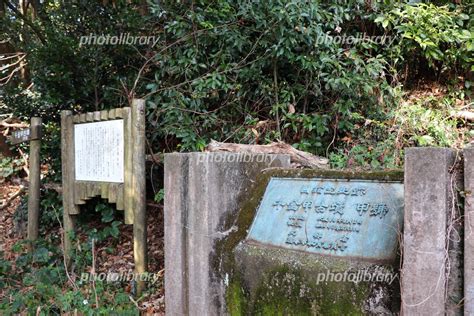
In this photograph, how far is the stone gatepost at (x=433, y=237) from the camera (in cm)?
204

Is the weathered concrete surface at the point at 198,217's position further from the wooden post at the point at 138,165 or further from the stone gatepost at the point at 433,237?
the stone gatepost at the point at 433,237

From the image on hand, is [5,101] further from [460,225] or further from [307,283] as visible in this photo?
[460,225]

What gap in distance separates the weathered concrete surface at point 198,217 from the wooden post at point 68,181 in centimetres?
188

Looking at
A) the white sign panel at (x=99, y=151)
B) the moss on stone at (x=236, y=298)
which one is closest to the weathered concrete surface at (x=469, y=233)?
the moss on stone at (x=236, y=298)

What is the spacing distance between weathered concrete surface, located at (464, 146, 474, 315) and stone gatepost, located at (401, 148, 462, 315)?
0.06 m

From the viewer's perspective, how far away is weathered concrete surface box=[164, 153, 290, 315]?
10.3ft

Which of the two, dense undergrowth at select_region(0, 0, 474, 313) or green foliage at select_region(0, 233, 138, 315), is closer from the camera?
green foliage at select_region(0, 233, 138, 315)

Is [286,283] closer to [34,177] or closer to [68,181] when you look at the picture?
[68,181]

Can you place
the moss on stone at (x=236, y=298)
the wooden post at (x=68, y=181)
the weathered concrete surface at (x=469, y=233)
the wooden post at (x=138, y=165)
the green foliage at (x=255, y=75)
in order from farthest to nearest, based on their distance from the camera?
1. the green foliage at (x=255, y=75)
2. the wooden post at (x=68, y=181)
3. the wooden post at (x=138, y=165)
4. the moss on stone at (x=236, y=298)
5. the weathered concrete surface at (x=469, y=233)

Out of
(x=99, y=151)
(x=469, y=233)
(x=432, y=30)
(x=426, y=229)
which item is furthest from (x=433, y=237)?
(x=432, y=30)

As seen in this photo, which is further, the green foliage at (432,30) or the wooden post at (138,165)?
the green foliage at (432,30)

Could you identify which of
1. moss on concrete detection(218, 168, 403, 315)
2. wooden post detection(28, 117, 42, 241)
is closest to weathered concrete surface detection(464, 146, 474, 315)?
moss on concrete detection(218, 168, 403, 315)

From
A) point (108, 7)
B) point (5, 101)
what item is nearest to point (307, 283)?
point (108, 7)

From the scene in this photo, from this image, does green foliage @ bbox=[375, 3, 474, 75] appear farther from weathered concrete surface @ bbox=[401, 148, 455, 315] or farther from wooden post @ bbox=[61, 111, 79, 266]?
wooden post @ bbox=[61, 111, 79, 266]
